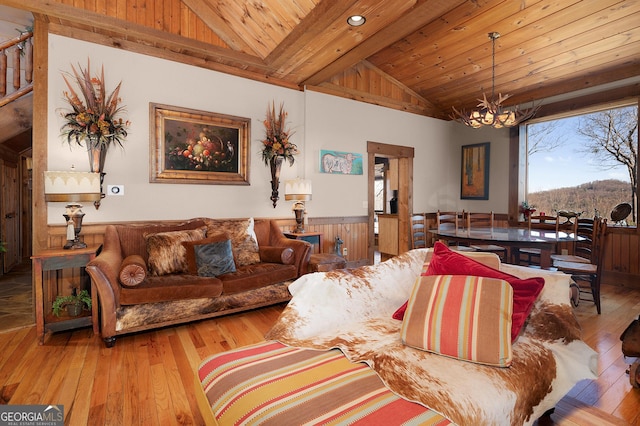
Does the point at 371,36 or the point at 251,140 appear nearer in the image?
the point at 371,36

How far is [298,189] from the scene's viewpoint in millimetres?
4113

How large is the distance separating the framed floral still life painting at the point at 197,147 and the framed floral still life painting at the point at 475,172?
436 centimetres

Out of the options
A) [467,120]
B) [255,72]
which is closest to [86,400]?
[255,72]

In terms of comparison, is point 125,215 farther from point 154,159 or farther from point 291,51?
point 291,51

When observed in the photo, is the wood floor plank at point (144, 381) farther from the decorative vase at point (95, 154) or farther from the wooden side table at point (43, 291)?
the decorative vase at point (95, 154)

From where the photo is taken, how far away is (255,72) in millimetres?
4207

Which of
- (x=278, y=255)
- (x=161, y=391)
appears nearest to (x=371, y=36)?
(x=278, y=255)

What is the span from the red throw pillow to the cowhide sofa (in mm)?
1885

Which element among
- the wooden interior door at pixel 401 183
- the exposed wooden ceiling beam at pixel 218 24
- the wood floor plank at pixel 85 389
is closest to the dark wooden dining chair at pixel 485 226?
the wooden interior door at pixel 401 183

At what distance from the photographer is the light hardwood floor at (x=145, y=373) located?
5.71ft

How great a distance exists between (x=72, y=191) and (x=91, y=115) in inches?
33.0

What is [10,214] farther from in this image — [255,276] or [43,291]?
[255,276]

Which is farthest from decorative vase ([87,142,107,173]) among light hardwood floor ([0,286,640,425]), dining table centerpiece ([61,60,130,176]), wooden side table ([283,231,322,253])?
wooden side table ([283,231,322,253])

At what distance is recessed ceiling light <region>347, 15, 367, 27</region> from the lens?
293 cm
